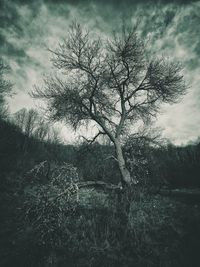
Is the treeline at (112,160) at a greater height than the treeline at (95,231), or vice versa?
the treeline at (112,160)

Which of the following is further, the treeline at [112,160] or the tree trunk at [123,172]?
the treeline at [112,160]

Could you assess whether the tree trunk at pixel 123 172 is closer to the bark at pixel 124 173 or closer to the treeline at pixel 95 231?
the bark at pixel 124 173

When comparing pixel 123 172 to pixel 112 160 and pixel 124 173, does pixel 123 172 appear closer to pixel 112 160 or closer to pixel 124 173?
pixel 124 173

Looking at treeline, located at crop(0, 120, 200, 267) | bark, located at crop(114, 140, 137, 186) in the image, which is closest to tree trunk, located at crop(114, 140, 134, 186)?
bark, located at crop(114, 140, 137, 186)

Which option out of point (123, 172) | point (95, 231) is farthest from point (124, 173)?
point (95, 231)

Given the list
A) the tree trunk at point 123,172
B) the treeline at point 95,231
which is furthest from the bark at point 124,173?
the treeline at point 95,231

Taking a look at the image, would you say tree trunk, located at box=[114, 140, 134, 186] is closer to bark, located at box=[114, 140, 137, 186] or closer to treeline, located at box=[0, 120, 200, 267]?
bark, located at box=[114, 140, 137, 186]

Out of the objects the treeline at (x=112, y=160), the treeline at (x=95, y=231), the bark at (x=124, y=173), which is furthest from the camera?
the treeline at (x=112, y=160)

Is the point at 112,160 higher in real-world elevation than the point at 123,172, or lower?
higher

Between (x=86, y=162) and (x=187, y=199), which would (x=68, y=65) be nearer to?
(x=86, y=162)

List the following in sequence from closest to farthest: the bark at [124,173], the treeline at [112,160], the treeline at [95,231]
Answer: the treeline at [95,231]
the bark at [124,173]
the treeline at [112,160]

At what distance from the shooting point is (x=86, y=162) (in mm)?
8672

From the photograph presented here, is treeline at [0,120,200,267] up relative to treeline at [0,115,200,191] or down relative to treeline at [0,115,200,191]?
down

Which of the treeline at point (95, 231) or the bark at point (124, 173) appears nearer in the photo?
the treeline at point (95, 231)
